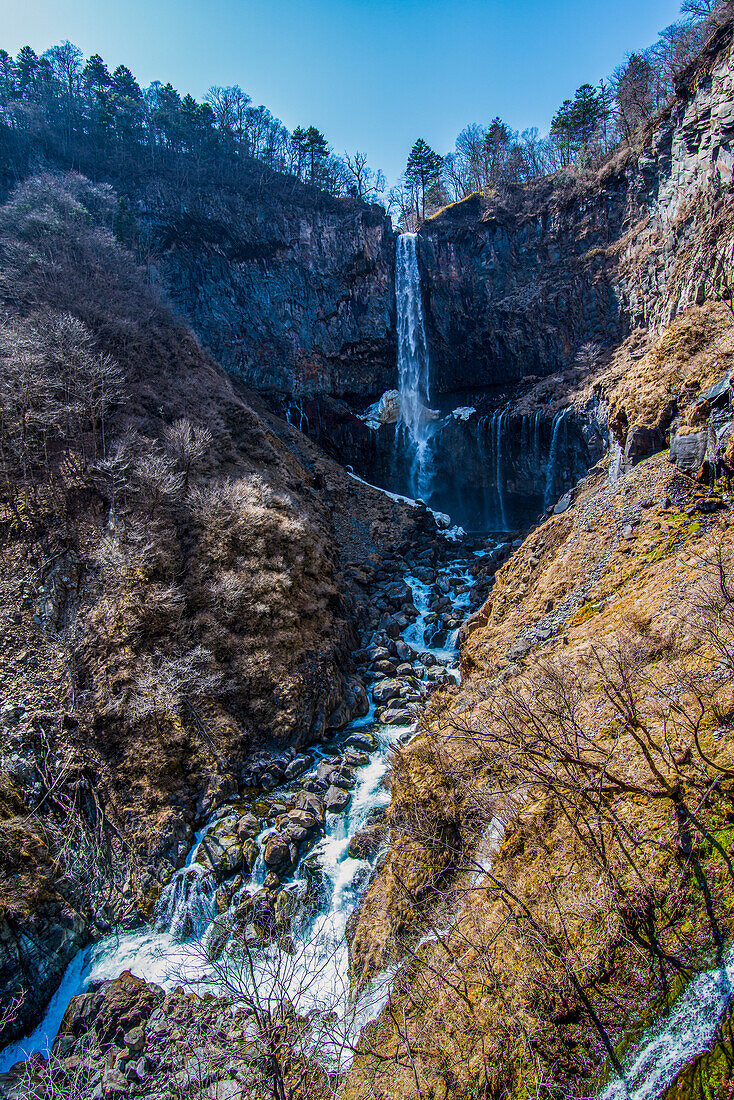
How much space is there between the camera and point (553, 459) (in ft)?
96.7

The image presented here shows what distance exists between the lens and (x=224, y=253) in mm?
35344

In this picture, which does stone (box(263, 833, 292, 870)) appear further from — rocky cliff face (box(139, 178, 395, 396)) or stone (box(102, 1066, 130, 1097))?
rocky cliff face (box(139, 178, 395, 396))

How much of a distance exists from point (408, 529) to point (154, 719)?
19.2 meters

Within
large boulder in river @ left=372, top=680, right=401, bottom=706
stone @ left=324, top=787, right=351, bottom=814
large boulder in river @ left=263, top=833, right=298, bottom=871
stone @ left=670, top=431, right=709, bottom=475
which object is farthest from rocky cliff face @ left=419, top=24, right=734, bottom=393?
large boulder in river @ left=263, top=833, right=298, bottom=871

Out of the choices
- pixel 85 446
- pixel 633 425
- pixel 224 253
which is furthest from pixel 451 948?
pixel 224 253

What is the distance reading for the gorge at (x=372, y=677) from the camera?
527 centimetres

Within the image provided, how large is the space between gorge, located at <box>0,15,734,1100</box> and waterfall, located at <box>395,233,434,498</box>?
3426mm

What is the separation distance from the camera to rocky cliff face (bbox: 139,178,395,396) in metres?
34.7

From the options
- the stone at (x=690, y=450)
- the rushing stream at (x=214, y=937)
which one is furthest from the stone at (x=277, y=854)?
the stone at (x=690, y=450)

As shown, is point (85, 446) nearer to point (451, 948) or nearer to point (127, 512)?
point (127, 512)

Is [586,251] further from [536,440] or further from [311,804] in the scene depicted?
[311,804]

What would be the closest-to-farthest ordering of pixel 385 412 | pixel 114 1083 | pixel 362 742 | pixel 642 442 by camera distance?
pixel 114 1083 < pixel 642 442 < pixel 362 742 < pixel 385 412

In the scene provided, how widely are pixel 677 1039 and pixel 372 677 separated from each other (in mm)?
13892

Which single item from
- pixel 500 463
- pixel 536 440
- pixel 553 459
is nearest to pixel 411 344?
pixel 500 463
